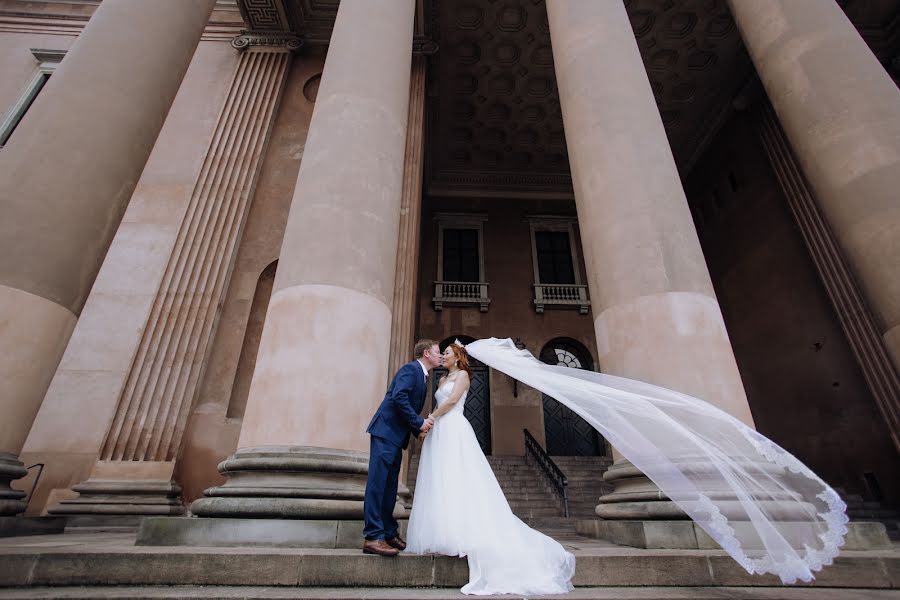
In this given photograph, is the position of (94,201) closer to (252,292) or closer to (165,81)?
(165,81)

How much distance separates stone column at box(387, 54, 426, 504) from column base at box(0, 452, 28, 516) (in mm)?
4902

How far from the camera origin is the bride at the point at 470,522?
2.74m

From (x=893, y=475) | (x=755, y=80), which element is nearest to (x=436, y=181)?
(x=755, y=80)

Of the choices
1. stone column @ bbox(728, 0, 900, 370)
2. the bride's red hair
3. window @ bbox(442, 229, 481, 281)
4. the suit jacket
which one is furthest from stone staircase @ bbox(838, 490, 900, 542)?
window @ bbox(442, 229, 481, 281)

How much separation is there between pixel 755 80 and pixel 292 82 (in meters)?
13.2

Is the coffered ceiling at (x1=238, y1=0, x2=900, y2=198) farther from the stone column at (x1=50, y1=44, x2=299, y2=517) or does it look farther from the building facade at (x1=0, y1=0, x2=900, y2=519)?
the stone column at (x1=50, y1=44, x2=299, y2=517)

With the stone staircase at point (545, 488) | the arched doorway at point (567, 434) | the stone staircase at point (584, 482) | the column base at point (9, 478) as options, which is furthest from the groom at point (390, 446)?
the arched doorway at point (567, 434)

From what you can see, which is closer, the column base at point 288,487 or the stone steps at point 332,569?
the stone steps at point 332,569

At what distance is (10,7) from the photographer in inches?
484

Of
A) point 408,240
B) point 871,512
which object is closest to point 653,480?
point 408,240

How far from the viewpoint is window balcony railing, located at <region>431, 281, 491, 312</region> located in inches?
655

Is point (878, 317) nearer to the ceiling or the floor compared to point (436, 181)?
nearer to the floor

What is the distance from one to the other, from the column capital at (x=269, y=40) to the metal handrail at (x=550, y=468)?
12.0 meters

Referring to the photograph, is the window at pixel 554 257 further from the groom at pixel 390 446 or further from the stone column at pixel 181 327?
the groom at pixel 390 446
